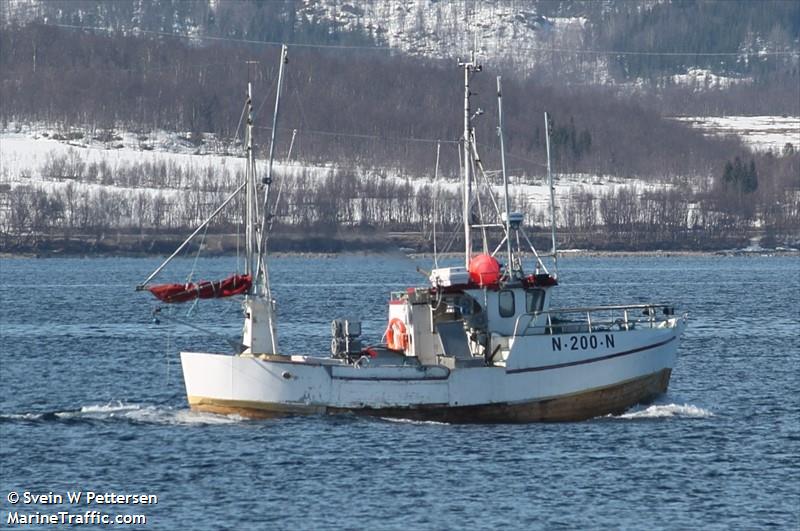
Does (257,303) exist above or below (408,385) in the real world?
above

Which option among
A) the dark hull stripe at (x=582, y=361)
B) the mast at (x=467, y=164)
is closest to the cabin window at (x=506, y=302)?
the mast at (x=467, y=164)

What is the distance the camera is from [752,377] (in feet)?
209

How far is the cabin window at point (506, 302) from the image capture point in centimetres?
5172

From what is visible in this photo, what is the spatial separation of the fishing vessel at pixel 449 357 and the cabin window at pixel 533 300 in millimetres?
47

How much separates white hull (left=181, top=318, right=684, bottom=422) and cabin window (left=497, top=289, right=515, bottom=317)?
220 cm

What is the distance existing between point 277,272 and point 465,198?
129622 mm

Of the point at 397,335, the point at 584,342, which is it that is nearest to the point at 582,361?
the point at 584,342

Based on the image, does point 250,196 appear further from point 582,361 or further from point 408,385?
point 582,361

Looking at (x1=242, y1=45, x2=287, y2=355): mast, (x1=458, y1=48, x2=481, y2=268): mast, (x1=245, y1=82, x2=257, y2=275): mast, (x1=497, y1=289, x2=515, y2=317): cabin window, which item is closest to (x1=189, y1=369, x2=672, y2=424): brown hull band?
(x1=242, y1=45, x2=287, y2=355): mast

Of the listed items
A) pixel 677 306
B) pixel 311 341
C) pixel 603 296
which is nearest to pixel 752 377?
pixel 311 341

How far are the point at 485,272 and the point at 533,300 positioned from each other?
77.3 inches

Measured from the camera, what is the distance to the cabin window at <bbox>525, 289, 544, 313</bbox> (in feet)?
171

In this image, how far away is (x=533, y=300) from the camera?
52188 millimetres

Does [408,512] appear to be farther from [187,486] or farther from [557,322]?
[557,322]
